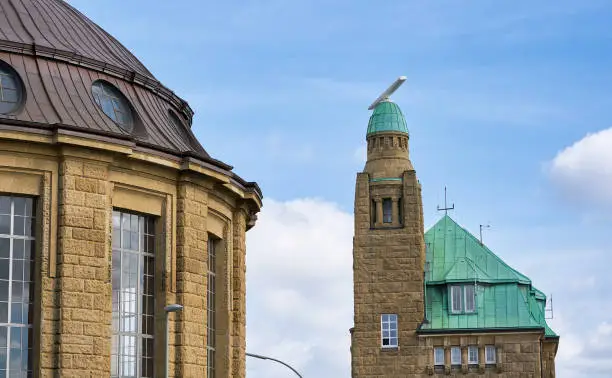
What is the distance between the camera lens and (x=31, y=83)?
113 ft

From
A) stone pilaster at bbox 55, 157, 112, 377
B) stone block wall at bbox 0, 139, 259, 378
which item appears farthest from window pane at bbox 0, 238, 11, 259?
stone pilaster at bbox 55, 157, 112, 377

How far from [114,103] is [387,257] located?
4942 cm

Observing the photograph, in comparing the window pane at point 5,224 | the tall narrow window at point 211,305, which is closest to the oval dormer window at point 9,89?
the window pane at point 5,224

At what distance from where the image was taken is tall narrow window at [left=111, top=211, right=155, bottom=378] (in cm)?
3466

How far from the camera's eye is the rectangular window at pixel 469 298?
281 feet

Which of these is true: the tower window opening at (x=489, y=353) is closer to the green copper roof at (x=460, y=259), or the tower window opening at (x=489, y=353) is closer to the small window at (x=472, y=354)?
the small window at (x=472, y=354)

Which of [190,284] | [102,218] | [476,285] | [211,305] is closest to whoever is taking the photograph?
[102,218]

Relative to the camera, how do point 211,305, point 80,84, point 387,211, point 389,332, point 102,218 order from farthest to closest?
point 387,211
point 389,332
point 211,305
point 80,84
point 102,218

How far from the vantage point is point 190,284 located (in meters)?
35.7

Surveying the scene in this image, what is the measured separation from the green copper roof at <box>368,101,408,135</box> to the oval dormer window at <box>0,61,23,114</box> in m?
52.7

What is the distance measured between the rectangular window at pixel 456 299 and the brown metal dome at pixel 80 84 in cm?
4800

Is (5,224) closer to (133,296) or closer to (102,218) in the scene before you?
(102,218)

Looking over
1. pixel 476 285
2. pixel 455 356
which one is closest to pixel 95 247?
pixel 455 356

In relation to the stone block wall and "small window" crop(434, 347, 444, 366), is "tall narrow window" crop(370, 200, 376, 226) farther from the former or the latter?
the stone block wall
